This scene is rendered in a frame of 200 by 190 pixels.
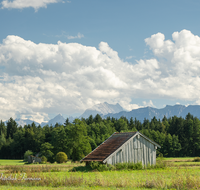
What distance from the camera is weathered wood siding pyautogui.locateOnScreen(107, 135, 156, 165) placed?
35.0m

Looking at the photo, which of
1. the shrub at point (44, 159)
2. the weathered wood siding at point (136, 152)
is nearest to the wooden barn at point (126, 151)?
the weathered wood siding at point (136, 152)

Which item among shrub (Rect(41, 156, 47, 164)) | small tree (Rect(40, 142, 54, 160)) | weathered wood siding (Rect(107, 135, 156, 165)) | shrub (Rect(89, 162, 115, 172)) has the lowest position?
shrub (Rect(41, 156, 47, 164))

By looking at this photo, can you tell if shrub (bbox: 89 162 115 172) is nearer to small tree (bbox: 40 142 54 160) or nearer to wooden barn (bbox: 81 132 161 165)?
wooden barn (bbox: 81 132 161 165)

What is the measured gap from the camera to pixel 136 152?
36812 millimetres

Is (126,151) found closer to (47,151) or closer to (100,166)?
(100,166)

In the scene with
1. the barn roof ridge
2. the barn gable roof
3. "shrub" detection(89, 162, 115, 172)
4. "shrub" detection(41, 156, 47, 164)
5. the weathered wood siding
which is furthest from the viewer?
"shrub" detection(41, 156, 47, 164)

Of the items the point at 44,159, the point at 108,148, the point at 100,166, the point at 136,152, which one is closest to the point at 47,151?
the point at 44,159

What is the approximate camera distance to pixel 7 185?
1659 cm

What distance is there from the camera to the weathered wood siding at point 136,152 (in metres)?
35.0

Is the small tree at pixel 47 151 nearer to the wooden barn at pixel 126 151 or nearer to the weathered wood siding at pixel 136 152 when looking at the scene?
the wooden barn at pixel 126 151

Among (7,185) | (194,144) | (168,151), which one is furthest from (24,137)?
(7,185)

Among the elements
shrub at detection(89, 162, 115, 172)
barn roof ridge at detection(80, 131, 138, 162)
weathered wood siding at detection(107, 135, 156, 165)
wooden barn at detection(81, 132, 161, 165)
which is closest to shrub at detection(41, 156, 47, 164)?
barn roof ridge at detection(80, 131, 138, 162)

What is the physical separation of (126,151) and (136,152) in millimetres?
1946

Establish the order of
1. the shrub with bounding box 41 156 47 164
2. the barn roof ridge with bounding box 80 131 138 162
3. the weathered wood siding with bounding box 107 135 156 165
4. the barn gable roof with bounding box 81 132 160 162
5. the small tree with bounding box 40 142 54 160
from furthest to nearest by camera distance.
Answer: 1. the small tree with bounding box 40 142 54 160
2. the shrub with bounding box 41 156 47 164
3. the weathered wood siding with bounding box 107 135 156 165
4. the barn gable roof with bounding box 81 132 160 162
5. the barn roof ridge with bounding box 80 131 138 162
